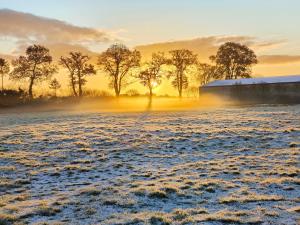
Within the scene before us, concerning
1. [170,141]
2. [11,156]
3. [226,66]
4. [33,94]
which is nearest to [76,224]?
[11,156]

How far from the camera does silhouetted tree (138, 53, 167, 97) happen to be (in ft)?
259

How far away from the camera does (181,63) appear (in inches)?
3258

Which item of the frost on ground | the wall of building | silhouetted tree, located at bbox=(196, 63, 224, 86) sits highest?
silhouetted tree, located at bbox=(196, 63, 224, 86)

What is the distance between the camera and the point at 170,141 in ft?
65.1

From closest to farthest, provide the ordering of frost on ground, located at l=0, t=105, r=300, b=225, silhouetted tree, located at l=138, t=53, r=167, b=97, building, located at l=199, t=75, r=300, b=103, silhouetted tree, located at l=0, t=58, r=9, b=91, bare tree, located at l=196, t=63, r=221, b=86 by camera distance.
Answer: frost on ground, located at l=0, t=105, r=300, b=225 < building, located at l=199, t=75, r=300, b=103 < silhouetted tree, located at l=0, t=58, r=9, b=91 < silhouetted tree, located at l=138, t=53, r=167, b=97 < bare tree, located at l=196, t=63, r=221, b=86

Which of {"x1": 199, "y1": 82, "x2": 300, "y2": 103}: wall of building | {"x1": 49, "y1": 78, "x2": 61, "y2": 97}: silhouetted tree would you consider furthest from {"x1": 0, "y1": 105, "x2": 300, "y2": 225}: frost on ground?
{"x1": 49, "y1": 78, "x2": 61, "y2": 97}: silhouetted tree

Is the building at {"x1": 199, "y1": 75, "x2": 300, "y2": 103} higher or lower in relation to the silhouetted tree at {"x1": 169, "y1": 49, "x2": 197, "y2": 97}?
lower

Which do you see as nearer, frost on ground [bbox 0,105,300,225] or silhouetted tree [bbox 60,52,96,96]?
frost on ground [bbox 0,105,300,225]

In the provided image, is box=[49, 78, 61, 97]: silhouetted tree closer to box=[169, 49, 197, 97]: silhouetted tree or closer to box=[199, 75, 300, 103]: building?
box=[169, 49, 197, 97]: silhouetted tree

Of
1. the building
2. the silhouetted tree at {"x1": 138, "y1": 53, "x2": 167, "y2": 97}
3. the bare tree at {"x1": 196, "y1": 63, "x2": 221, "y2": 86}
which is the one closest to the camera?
the building

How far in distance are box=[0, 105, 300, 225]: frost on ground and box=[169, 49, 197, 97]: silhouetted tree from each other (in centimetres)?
6091

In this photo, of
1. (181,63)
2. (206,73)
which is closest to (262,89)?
(181,63)

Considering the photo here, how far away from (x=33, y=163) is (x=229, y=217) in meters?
9.32

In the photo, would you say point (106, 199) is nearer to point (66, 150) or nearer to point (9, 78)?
point (66, 150)
